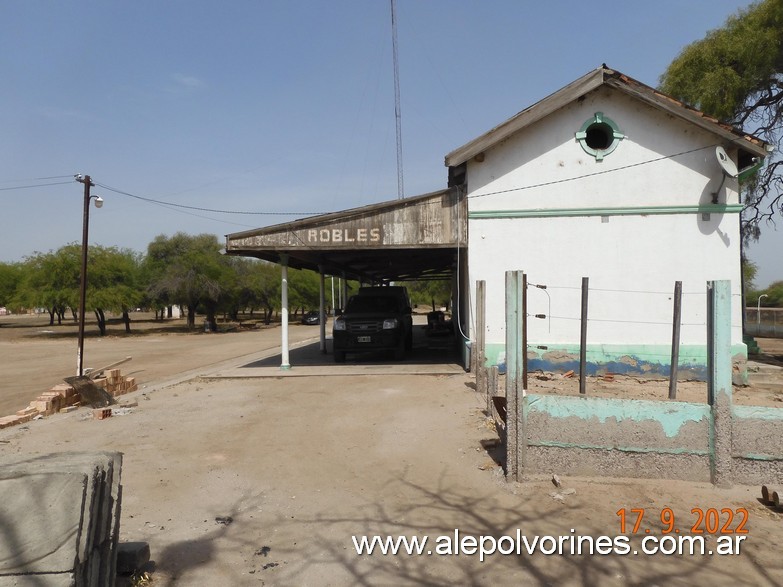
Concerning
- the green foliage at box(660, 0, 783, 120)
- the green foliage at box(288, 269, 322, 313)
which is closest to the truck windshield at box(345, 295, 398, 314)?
the green foliage at box(660, 0, 783, 120)

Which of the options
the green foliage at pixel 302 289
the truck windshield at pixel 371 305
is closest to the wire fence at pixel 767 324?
the truck windshield at pixel 371 305

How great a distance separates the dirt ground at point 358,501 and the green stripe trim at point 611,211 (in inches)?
193

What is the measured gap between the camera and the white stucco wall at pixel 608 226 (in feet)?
38.3

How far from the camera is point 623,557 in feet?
12.9

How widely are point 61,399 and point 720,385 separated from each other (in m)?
10.4

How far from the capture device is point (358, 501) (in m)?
5.02

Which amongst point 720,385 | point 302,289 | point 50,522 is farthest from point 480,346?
point 302,289

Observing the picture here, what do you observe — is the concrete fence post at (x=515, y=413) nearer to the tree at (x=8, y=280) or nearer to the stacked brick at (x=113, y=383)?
the stacked brick at (x=113, y=383)

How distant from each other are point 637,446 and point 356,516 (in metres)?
2.77

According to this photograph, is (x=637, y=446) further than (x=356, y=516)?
Yes

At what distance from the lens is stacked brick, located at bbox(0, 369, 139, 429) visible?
360 inches

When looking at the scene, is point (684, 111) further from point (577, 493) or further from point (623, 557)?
point (623, 557)

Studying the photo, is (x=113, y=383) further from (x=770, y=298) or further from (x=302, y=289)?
(x=770, y=298)

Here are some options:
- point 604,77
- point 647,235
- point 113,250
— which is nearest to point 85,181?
point 604,77
